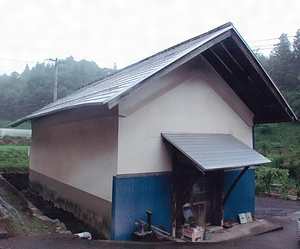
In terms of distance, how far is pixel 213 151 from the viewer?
20.8 feet

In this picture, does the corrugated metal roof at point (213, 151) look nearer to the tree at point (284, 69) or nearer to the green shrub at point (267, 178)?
the green shrub at point (267, 178)

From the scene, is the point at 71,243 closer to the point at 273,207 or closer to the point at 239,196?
the point at 239,196

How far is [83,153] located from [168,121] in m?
2.49

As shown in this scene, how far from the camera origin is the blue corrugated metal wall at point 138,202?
225 inches

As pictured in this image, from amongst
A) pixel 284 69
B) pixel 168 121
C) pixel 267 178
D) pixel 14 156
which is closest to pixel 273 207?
pixel 267 178

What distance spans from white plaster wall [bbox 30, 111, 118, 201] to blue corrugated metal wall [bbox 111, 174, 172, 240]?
1.10 ft

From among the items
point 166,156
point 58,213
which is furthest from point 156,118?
point 58,213

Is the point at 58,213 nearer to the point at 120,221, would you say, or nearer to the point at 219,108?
the point at 120,221

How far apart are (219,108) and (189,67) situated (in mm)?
1556

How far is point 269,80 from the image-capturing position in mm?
7129

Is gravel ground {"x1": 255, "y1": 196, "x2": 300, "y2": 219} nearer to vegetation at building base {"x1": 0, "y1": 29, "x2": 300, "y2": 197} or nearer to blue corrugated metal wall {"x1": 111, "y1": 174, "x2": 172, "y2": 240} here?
blue corrugated metal wall {"x1": 111, "y1": 174, "x2": 172, "y2": 240}

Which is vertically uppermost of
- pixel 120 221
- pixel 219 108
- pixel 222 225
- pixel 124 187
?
pixel 219 108

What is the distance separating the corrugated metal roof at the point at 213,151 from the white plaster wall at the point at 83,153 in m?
1.37

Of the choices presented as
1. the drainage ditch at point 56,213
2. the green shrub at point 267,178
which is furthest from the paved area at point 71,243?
the green shrub at point 267,178
